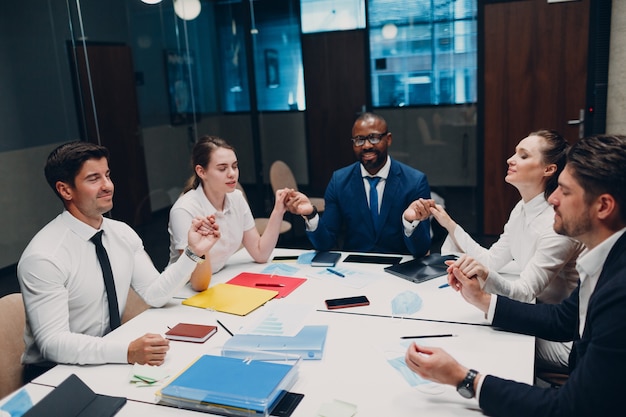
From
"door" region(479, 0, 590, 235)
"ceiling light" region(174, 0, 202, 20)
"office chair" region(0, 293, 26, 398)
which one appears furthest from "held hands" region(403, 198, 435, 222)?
"ceiling light" region(174, 0, 202, 20)

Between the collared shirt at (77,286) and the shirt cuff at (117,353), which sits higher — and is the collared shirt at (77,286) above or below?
above

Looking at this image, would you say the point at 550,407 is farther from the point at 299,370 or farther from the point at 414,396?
the point at 299,370

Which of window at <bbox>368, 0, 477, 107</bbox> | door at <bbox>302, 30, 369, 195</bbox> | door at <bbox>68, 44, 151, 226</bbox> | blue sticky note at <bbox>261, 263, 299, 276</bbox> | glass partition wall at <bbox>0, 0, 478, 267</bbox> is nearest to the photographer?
blue sticky note at <bbox>261, 263, 299, 276</bbox>

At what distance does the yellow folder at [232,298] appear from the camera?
7.25 ft

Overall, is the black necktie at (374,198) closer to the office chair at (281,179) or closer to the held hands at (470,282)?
the held hands at (470,282)

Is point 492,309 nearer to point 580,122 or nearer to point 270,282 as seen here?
point 270,282

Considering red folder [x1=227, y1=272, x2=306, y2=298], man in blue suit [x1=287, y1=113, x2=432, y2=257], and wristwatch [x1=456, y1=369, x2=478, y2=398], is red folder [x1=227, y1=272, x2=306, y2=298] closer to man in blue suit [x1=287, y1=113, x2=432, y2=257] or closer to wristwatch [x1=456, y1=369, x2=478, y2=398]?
man in blue suit [x1=287, y1=113, x2=432, y2=257]

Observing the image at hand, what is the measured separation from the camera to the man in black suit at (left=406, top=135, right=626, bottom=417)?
1297mm

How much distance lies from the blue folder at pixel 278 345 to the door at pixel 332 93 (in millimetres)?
3934

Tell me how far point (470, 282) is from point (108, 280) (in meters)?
1.40

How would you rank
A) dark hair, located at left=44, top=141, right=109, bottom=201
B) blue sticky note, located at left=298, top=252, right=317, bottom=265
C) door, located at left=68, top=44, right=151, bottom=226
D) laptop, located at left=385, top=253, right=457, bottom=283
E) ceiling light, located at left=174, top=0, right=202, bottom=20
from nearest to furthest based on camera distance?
1. dark hair, located at left=44, top=141, right=109, bottom=201
2. laptop, located at left=385, top=253, right=457, bottom=283
3. blue sticky note, located at left=298, top=252, right=317, bottom=265
4. door, located at left=68, top=44, right=151, bottom=226
5. ceiling light, located at left=174, top=0, right=202, bottom=20

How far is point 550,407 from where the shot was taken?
1369 mm

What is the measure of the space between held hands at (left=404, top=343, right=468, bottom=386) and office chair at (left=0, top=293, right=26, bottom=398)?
139 centimetres

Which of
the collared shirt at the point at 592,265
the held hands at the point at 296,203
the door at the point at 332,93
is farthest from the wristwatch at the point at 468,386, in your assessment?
the door at the point at 332,93
